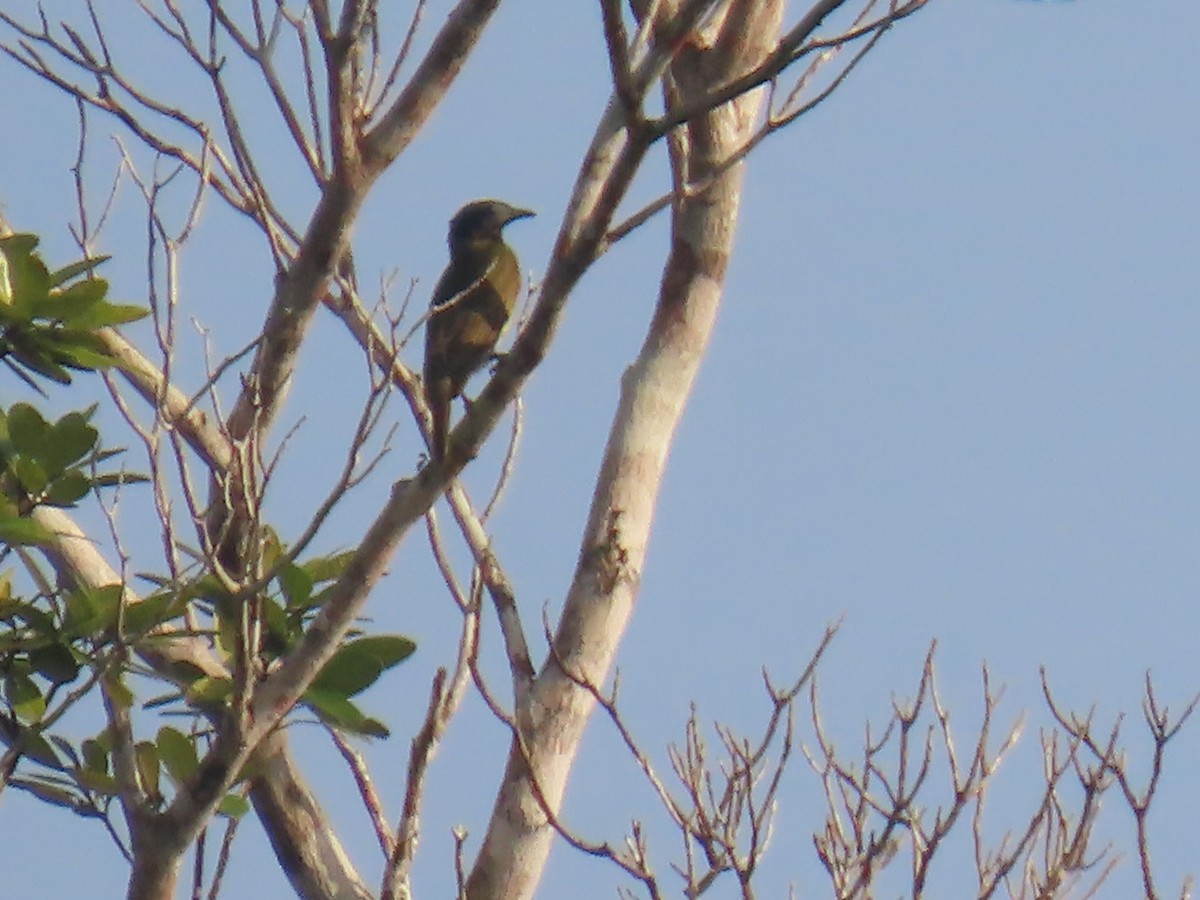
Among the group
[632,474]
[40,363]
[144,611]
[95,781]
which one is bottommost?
[95,781]

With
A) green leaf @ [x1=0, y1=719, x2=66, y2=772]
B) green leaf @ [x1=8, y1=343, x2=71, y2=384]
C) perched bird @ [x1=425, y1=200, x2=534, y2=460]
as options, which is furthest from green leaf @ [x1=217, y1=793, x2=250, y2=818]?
perched bird @ [x1=425, y1=200, x2=534, y2=460]

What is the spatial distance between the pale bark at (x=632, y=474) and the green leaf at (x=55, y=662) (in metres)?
1.18

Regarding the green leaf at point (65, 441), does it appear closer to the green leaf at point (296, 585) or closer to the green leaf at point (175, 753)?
the green leaf at point (296, 585)

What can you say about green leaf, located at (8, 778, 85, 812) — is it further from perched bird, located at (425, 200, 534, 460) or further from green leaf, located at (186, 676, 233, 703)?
perched bird, located at (425, 200, 534, 460)

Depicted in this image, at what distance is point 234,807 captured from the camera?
3150 millimetres

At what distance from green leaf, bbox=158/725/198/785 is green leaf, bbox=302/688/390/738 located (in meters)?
0.24

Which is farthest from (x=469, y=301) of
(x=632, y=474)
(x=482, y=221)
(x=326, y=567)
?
(x=326, y=567)

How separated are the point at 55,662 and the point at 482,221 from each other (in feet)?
11.3

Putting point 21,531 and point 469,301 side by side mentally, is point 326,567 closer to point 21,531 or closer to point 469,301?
point 21,531

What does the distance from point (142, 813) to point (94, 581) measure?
71 centimetres

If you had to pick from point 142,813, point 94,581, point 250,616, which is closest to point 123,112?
point 94,581

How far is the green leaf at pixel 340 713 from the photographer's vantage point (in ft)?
10.6

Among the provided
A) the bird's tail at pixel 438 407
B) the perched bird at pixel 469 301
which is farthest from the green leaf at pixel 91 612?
the perched bird at pixel 469 301

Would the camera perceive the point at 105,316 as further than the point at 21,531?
Yes
